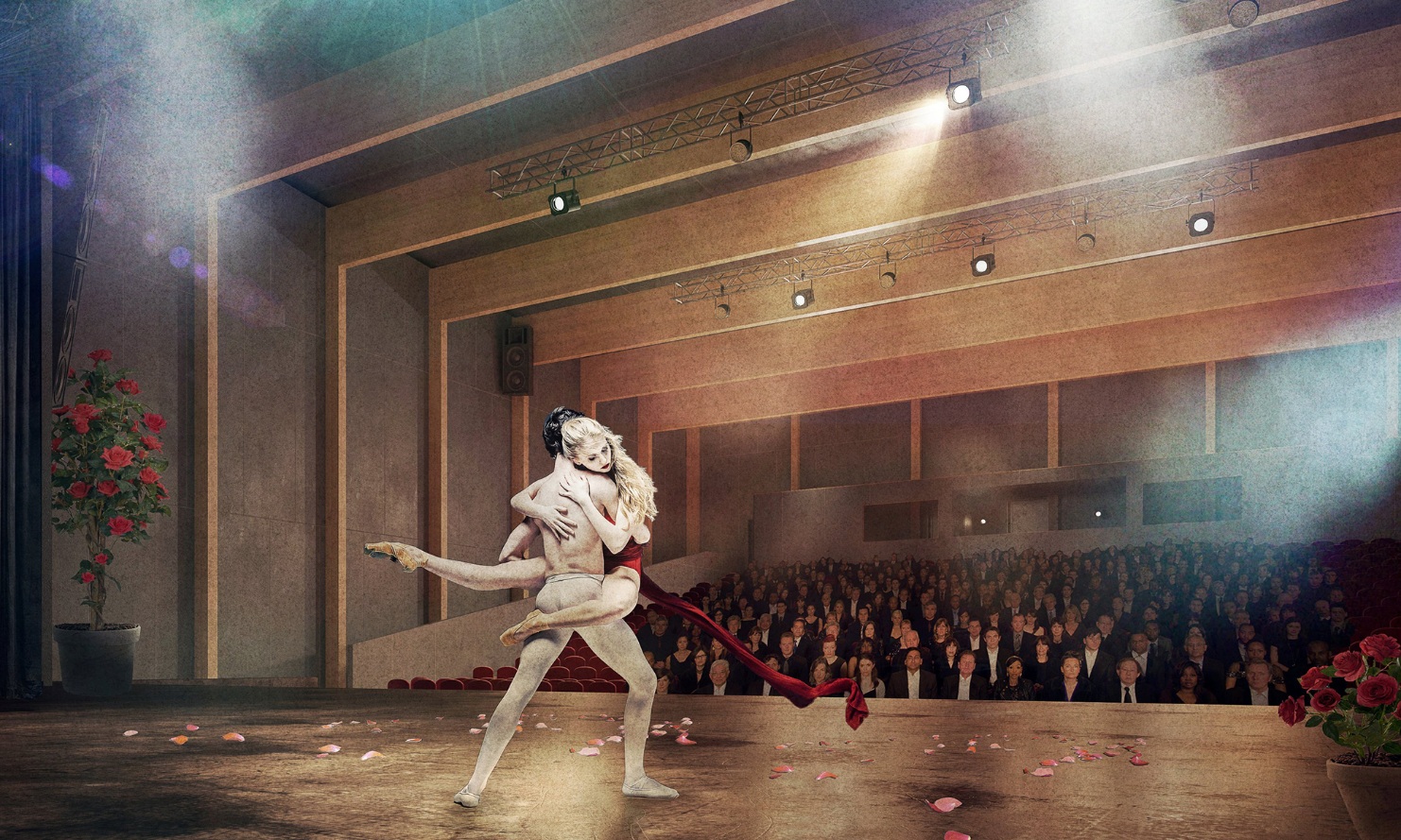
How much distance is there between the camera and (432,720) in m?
5.76

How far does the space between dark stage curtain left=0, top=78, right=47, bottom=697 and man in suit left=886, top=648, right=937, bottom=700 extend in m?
5.56

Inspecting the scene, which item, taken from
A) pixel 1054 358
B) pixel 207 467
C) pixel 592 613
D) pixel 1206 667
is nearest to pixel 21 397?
pixel 207 467

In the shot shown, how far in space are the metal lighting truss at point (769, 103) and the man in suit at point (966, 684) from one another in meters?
4.33

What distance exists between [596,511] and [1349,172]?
9391 millimetres

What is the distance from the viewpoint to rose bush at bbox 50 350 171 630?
21.1 ft

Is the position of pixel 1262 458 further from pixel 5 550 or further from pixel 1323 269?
pixel 5 550

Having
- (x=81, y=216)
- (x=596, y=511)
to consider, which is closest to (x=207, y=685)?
(x=81, y=216)

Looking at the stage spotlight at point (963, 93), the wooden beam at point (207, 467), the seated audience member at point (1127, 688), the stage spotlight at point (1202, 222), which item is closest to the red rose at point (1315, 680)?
the seated audience member at point (1127, 688)

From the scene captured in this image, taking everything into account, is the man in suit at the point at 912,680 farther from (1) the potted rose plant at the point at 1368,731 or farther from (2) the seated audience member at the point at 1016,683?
(1) the potted rose plant at the point at 1368,731

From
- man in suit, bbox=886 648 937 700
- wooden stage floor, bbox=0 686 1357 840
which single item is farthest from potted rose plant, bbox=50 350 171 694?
man in suit, bbox=886 648 937 700

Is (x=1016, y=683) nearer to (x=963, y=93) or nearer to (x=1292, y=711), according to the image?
(x=963, y=93)

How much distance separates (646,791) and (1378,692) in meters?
1.89

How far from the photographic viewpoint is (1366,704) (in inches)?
83.2

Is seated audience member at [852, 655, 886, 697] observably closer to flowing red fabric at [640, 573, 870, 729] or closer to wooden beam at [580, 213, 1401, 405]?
flowing red fabric at [640, 573, 870, 729]
